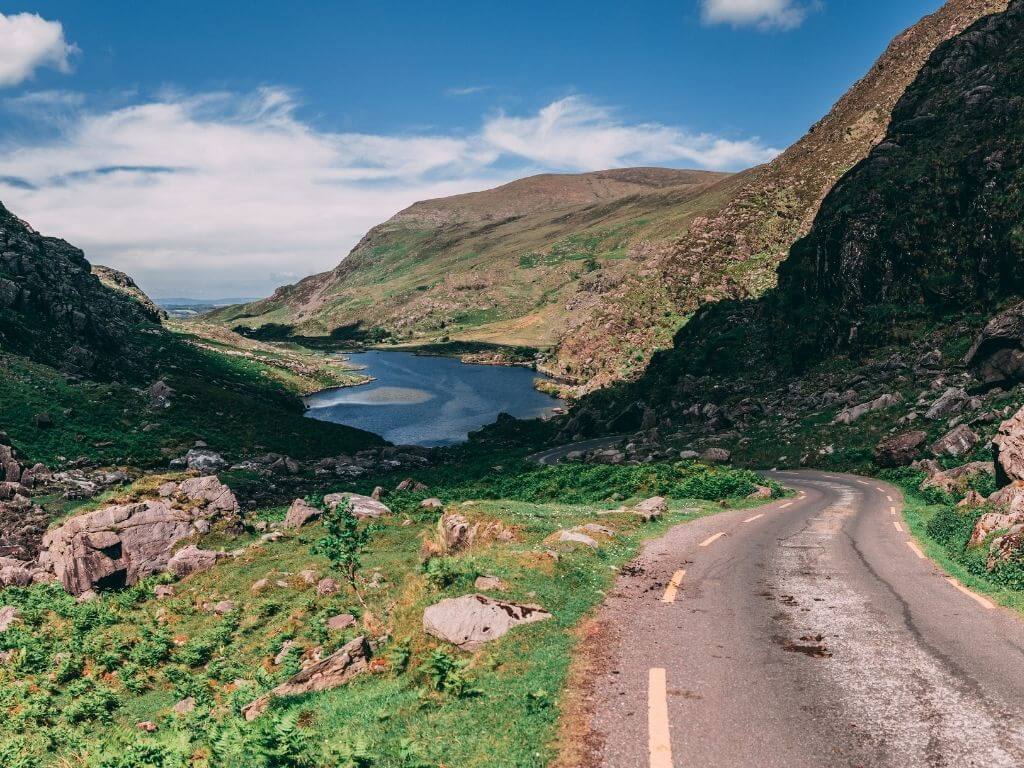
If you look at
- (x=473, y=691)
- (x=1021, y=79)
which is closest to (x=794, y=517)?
(x=473, y=691)

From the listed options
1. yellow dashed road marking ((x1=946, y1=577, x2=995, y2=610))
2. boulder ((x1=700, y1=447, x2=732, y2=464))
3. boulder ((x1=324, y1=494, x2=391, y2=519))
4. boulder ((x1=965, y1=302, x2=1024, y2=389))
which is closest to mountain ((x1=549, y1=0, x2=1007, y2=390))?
boulder ((x1=700, y1=447, x2=732, y2=464))

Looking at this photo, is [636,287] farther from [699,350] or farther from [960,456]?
[960,456]

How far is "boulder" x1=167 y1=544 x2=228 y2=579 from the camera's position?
2888cm

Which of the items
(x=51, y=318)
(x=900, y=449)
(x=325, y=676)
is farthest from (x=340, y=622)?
(x=51, y=318)

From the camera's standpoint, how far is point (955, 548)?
1723cm

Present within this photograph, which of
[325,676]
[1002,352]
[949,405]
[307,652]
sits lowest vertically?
[307,652]

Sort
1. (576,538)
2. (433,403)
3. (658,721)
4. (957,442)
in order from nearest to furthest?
1. (658,721)
2. (576,538)
3. (957,442)
4. (433,403)

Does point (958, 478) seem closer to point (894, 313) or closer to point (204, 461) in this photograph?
point (894, 313)

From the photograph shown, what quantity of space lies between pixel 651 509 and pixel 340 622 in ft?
43.6

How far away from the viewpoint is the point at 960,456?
34.7m

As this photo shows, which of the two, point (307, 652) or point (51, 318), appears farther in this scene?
point (51, 318)

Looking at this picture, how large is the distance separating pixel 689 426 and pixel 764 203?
7255 cm

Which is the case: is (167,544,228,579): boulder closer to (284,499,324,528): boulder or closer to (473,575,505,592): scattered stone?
(284,499,324,528): boulder

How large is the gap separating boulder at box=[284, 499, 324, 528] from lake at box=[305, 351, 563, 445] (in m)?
60.9
